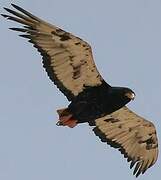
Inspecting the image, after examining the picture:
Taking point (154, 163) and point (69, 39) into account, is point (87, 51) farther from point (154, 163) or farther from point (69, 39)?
point (154, 163)

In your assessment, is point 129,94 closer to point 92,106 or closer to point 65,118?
point 92,106

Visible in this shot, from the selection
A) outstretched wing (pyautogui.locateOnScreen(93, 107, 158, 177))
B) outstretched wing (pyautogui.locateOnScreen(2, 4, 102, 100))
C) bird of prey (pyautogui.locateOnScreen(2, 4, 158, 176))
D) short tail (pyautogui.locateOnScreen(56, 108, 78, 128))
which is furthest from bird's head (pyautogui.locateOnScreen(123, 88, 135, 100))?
outstretched wing (pyautogui.locateOnScreen(93, 107, 158, 177))

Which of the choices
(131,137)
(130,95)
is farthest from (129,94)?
(131,137)

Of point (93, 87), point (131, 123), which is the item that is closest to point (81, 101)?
point (93, 87)

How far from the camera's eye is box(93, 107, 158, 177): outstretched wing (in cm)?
3262

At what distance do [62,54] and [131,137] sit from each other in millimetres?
4002

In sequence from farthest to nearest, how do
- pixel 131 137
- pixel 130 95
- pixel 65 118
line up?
pixel 131 137
pixel 130 95
pixel 65 118

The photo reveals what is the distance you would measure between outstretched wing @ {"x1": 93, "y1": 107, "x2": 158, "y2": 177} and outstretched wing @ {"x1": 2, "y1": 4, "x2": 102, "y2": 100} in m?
2.00

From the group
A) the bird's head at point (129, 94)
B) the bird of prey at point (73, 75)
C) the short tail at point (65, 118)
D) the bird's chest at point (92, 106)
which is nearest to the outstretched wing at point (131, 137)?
the bird of prey at point (73, 75)

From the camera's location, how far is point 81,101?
30562 mm

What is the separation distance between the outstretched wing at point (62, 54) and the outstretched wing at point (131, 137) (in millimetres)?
1997

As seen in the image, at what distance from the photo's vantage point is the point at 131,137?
33125mm

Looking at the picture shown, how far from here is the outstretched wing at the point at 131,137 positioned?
107 ft

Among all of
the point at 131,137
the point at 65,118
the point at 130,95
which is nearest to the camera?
the point at 65,118
